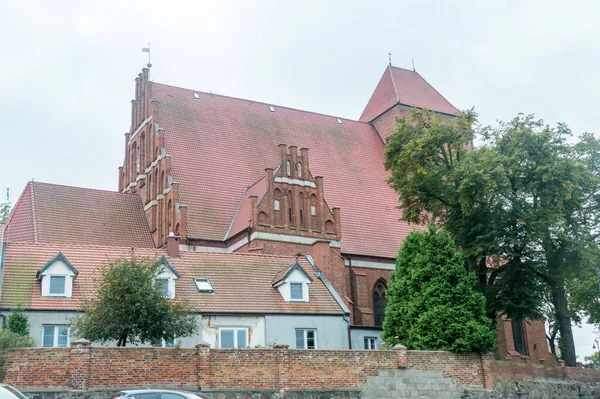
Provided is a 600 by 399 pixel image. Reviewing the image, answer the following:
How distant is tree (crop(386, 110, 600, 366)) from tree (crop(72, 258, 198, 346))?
13.7 m

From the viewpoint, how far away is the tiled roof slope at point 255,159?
1500 inches

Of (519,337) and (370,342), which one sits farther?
(519,337)

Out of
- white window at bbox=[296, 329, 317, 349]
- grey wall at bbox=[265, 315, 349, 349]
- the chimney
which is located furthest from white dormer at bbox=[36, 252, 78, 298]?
white window at bbox=[296, 329, 317, 349]

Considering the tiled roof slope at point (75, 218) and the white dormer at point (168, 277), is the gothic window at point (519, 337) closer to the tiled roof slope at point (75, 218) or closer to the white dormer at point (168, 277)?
the tiled roof slope at point (75, 218)

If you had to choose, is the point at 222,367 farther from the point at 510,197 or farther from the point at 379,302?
the point at 379,302

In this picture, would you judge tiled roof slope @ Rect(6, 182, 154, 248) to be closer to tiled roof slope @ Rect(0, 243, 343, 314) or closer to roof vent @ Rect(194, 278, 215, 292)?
tiled roof slope @ Rect(0, 243, 343, 314)

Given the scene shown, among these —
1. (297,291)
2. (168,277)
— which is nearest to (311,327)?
(297,291)

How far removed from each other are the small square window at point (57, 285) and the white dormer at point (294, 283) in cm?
810

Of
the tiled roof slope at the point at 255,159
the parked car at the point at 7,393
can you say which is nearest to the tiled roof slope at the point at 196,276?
the tiled roof slope at the point at 255,159

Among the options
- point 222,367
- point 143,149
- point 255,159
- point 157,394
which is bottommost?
point 157,394

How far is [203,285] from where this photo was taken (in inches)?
1115

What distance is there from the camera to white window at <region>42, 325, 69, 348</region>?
2488 cm

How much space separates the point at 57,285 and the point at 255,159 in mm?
18041

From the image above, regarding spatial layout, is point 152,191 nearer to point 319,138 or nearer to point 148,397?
point 319,138
